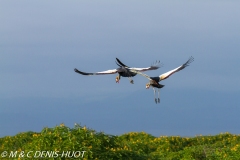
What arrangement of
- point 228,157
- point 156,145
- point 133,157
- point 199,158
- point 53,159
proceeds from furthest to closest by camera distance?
1. point 156,145
2. point 199,158
3. point 228,157
4. point 133,157
5. point 53,159

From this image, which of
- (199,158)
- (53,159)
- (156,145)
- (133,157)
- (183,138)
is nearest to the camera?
(53,159)

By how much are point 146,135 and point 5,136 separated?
7.16 metres

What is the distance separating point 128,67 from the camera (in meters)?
13.2

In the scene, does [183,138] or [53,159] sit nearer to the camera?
[53,159]

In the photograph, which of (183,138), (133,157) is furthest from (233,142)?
(133,157)

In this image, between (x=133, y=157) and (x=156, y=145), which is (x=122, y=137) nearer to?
(x=156, y=145)

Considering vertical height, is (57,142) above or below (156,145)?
below

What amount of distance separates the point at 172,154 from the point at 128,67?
680 centimetres

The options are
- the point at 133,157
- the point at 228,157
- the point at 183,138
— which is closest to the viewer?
the point at 133,157

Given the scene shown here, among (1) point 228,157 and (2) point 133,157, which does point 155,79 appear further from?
(1) point 228,157

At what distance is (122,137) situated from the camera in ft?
79.0

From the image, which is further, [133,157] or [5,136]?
[5,136]

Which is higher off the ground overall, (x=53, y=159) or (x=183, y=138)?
(x=183, y=138)

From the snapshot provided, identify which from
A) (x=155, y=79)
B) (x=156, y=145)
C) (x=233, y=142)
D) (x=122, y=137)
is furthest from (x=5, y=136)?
(x=155, y=79)
